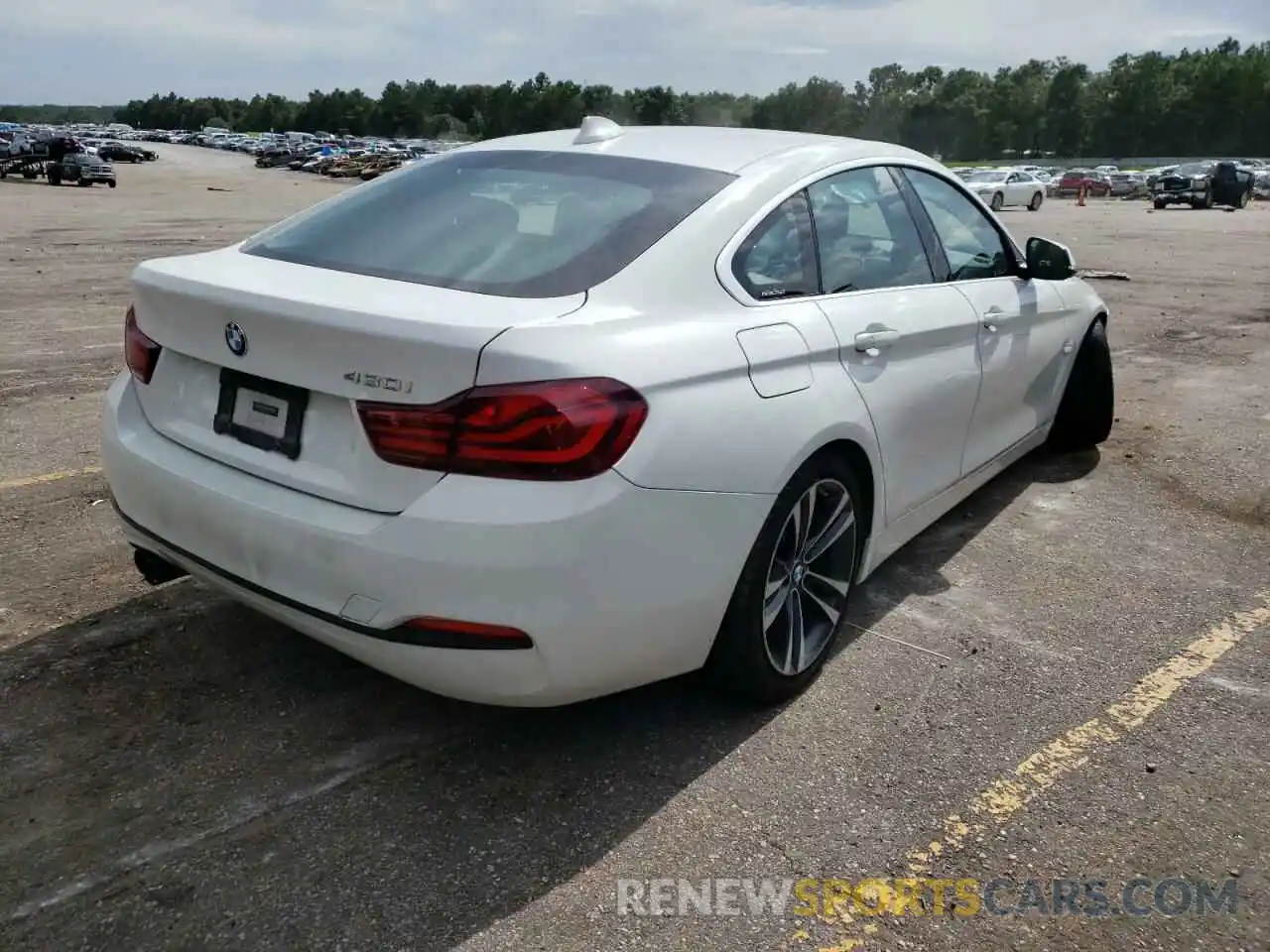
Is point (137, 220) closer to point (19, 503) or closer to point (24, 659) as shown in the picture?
point (19, 503)

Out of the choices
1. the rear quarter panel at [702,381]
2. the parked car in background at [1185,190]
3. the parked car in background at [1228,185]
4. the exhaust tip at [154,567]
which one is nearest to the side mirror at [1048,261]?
the rear quarter panel at [702,381]

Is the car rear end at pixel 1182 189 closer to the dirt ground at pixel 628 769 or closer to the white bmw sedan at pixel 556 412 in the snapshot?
the dirt ground at pixel 628 769

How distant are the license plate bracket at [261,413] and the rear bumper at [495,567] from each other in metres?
0.10

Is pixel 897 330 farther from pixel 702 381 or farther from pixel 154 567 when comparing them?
pixel 154 567

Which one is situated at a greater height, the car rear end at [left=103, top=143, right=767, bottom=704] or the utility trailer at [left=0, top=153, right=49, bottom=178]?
the utility trailer at [left=0, top=153, right=49, bottom=178]

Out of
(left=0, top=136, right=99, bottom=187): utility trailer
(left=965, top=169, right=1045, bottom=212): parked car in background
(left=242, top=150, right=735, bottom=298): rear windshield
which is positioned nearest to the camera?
(left=242, top=150, right=735, bottom=298): rear windshield

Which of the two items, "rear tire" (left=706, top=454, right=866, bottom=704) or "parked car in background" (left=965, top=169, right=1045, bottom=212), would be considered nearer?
"rear tire" (left=706, top=454, right=866, bottom=704)

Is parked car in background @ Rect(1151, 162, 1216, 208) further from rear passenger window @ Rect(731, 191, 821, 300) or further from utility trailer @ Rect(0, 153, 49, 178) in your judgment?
utility trailer @ Rect(0, 153, 49, 178)

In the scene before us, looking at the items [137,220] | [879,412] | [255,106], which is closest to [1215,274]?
[879,412]

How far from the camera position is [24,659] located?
10.7 feet

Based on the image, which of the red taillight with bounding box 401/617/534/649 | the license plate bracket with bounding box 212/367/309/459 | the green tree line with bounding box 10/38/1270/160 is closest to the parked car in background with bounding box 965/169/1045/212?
the license plate bracket with bounding box 212/367/309/459

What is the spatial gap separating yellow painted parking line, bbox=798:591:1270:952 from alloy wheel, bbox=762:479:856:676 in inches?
25.6

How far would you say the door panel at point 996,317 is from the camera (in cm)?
404

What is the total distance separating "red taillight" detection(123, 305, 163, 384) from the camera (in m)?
2.96
